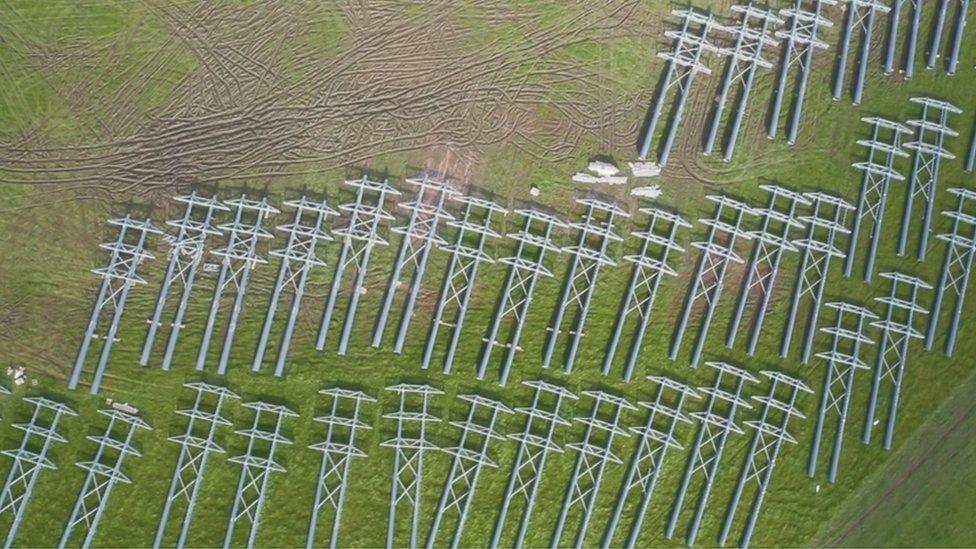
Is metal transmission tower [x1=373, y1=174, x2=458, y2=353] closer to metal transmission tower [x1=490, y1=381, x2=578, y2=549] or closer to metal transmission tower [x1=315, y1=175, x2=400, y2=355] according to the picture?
metal transmission tower [x1=315, y1=175, x2=400, y2=355]

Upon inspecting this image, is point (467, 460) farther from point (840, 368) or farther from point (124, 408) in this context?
point (840, 368)

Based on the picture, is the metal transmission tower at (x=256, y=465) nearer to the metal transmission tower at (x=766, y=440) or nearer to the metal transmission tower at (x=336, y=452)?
the metal transmission tower at (x=336, y=452)

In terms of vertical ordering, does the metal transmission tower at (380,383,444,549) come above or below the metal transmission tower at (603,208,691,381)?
below

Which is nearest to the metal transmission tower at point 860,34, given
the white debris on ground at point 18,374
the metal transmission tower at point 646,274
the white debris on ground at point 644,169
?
the white debris on ground at point 644,169

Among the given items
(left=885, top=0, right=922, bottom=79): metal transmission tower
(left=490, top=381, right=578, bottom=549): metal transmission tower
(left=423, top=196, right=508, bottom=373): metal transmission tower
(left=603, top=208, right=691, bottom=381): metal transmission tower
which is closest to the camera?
(left=423, top=196, right=508, bottom=373): metal transmission tower

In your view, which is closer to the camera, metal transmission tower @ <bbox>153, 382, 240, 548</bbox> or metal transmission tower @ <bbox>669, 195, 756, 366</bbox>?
metal transmission tower @ <bbox>153, 382, 240, 548</bbox>

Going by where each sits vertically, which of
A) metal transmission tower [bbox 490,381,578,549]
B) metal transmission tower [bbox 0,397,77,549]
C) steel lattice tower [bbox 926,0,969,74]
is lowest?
metal transmission tower [bbox 0,397,77,549]

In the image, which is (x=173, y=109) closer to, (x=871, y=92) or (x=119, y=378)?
(x=119, y=378)

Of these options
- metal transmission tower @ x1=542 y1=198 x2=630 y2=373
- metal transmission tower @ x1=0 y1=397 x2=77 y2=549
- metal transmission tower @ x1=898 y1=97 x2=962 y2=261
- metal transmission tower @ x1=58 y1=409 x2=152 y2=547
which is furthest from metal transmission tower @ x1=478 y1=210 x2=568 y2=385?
metal transmission tower @ x1=0 y1=397 x2=77 y2=549
